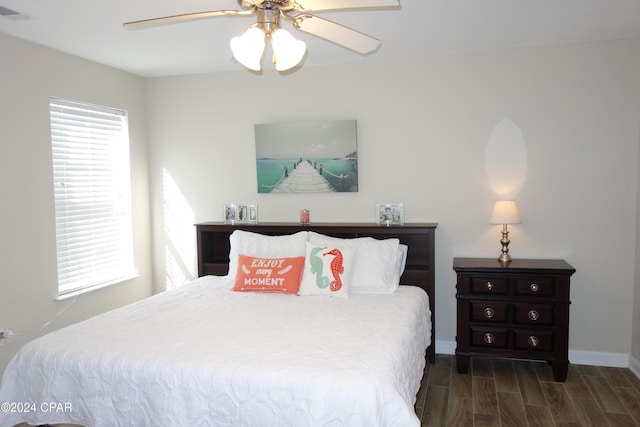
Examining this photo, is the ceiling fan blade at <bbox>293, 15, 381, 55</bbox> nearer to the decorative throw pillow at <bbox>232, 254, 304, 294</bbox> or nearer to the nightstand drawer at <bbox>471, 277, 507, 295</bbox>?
the decorative throw pillow at <bbox>232, 254, 304, 294</bbox>

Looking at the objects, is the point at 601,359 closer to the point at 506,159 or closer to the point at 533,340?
the point at 533,340

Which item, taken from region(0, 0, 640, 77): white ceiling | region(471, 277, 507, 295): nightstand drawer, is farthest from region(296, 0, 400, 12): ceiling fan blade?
region(471, 277, 507, 295): nightstand drawer

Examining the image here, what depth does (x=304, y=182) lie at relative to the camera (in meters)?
4.17

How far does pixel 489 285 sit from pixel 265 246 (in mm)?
1712

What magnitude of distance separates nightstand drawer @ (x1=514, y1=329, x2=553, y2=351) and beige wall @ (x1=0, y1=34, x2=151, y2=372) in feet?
10.9

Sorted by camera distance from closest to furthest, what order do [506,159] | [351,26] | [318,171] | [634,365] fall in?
1. [351,26]
2. [634,365]
3. [506,159]
4. [318,171]

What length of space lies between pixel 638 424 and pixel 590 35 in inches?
99.7

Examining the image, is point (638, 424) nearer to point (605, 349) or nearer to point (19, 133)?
point (605, 349)

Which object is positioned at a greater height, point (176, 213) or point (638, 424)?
point (176, 213)

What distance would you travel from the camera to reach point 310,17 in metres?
2.08

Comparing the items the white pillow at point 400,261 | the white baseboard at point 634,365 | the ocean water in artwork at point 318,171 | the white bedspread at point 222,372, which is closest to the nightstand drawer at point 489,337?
the white pillow at point 400,261

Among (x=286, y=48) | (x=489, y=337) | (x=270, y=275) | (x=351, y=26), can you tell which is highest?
(x=351, y=26)

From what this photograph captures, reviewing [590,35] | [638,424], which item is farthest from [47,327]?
[590,35]

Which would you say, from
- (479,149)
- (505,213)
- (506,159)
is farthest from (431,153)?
(505,213)
